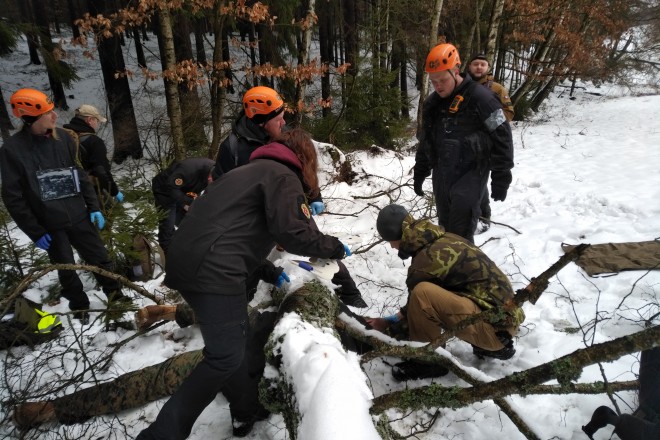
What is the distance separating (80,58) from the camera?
21734 mm

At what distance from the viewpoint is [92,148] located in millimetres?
4121

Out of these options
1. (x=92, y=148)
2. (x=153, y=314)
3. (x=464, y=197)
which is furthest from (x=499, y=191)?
(x=92, y=148)

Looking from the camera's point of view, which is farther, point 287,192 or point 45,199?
point 45,199

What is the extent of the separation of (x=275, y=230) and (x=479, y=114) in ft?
7.16

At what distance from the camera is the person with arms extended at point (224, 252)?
186 cm

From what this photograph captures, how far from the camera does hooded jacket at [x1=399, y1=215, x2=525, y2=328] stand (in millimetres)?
2350

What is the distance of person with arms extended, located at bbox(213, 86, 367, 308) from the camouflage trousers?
2.97 ft

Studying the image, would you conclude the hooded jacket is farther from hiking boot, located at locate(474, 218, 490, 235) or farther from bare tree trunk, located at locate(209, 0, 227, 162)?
bare tree trunk, located at locate(209, 0, 227, 162)

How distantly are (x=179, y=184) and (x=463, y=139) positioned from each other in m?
3.16

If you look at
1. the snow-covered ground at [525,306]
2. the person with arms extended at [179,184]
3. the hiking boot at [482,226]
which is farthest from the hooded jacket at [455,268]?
the person with arms extended at [179,184]

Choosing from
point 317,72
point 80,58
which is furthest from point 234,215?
point 80,58

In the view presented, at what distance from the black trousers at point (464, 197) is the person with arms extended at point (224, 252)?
1.81 m

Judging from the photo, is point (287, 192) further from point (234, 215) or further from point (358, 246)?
point (358, 246)

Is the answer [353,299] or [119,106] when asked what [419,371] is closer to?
[353,299]
